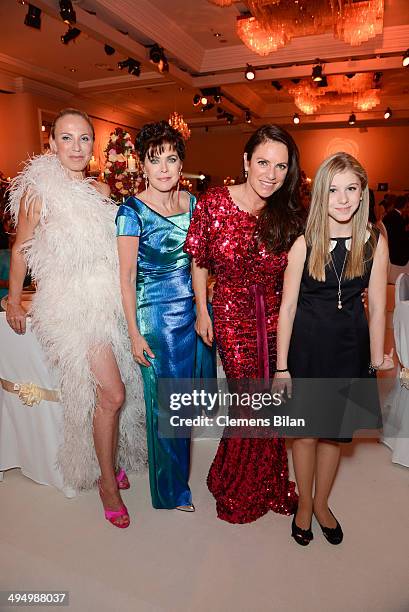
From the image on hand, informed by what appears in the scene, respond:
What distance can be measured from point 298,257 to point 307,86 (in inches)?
354

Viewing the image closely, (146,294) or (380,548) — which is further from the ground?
(146,294)

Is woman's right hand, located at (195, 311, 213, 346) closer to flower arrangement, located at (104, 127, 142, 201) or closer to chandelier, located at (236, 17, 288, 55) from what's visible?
flower arrangement, located at (104, 127, 142, 201)

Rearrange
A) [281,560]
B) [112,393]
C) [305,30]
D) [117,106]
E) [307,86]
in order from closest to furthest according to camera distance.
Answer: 1. [281,560]
2. [112,393]
3. [305,30]
4. [307,86]
5. [117,106]

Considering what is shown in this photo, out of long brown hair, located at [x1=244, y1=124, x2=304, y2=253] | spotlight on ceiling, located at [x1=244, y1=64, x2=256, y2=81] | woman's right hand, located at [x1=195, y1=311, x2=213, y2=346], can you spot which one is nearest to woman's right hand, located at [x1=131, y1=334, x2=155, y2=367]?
woman's right hand, located at [x1=195, y1=311, x2=213, y2=346]

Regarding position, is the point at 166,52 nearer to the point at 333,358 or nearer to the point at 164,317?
the point at 164,317

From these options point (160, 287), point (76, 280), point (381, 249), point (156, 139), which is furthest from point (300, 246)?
point (76, 280)

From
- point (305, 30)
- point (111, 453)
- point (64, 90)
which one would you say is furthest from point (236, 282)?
point (64, 90)

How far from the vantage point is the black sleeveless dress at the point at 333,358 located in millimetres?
1883

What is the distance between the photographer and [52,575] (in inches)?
77.2

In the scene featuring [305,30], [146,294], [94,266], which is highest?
[305,30]

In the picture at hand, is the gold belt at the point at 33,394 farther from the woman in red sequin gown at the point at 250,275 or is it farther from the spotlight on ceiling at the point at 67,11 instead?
the spotlight on ceiling at the point at 67,11

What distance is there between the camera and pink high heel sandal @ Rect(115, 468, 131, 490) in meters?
2.58

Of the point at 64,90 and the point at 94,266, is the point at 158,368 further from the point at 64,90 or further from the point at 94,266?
the point at 64,90

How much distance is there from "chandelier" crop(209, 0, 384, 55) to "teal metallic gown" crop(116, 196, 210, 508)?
3.90m
